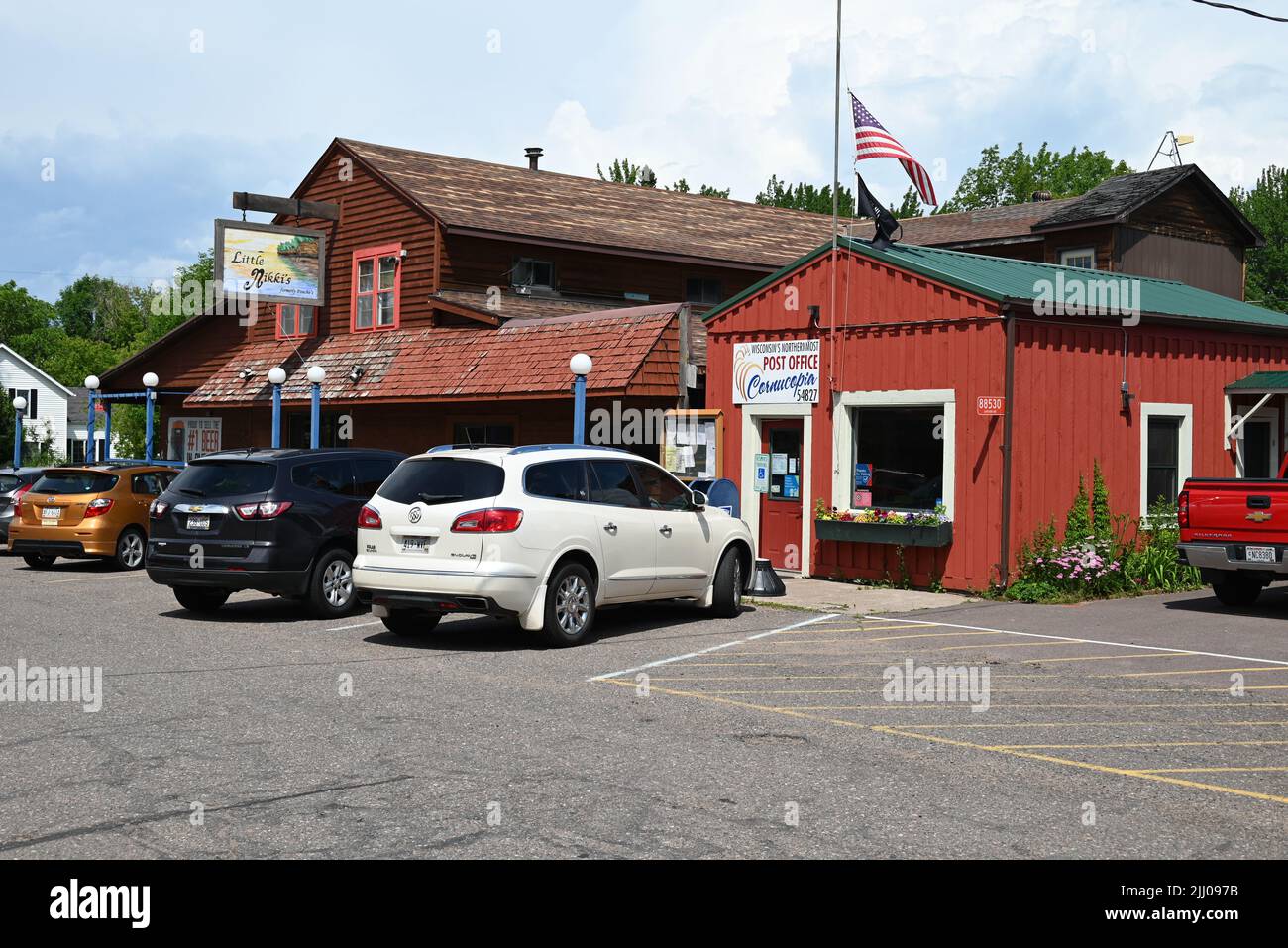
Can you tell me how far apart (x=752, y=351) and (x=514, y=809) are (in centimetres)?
1356

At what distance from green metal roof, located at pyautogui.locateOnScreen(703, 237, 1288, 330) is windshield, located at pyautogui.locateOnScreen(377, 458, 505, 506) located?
709 cm

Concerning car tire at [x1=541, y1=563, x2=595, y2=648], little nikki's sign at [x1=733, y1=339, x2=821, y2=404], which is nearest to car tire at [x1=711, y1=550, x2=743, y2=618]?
car tire at [x1=541, y1=563, x2=595, y2=648]

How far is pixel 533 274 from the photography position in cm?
2927

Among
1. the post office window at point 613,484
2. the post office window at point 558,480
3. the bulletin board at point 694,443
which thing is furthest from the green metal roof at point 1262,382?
the post office window at point 558,480

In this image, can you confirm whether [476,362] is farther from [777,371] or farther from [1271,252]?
[1271,252]

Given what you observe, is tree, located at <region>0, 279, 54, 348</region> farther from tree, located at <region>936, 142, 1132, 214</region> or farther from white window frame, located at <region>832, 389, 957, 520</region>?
white window frame, located at <region>832, 389, 957, 520</region>

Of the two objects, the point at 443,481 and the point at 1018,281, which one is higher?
the point at 1018,281

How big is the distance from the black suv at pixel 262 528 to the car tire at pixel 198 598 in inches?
4.9

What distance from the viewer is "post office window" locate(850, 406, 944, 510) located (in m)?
Answer: 17.4

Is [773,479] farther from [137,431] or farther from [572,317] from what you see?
[137,431]

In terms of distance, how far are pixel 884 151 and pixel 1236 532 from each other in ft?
19.8

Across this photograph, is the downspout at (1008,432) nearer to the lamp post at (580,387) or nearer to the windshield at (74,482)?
the lamp post at (580,387)

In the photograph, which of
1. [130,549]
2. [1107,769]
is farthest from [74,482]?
[1107,769]
